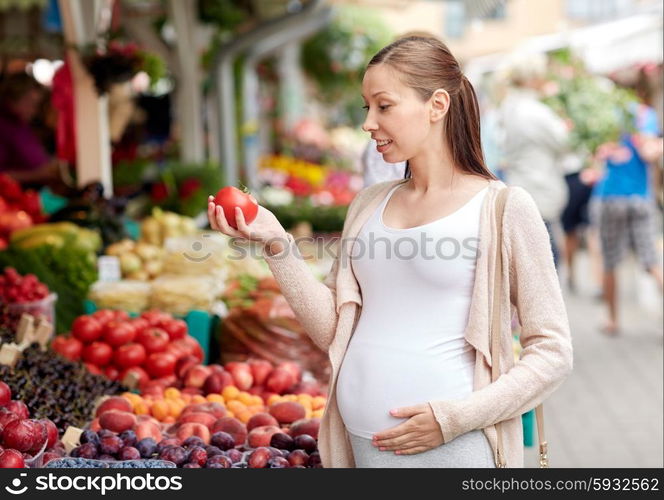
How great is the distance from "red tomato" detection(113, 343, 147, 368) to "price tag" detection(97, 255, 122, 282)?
4.25 feet

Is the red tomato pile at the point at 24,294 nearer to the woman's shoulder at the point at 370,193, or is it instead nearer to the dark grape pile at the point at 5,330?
the dark grape pile at the point at 5,330

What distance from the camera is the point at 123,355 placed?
407cm

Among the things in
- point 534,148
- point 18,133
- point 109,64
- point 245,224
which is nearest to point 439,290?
point 245,224

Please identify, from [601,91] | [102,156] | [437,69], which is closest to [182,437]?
[437,69]

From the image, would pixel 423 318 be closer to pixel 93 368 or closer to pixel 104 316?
pixel 93 368

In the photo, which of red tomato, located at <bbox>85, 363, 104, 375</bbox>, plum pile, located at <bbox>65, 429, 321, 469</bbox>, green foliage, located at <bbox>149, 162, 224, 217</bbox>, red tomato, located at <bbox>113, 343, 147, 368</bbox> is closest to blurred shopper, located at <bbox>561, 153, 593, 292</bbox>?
green foliage, located at <bbox>149, 162, 224, 217</bbox>

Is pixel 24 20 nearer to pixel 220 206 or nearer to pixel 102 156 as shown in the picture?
pixel 102 156

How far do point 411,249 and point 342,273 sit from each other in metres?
0.25

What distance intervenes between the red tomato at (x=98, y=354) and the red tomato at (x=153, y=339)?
0.49 ft

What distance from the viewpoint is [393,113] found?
206cm

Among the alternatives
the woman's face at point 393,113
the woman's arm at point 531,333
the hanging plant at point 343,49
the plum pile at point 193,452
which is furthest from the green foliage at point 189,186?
the hanging plant at point 343,49

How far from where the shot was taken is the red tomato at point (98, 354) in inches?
161

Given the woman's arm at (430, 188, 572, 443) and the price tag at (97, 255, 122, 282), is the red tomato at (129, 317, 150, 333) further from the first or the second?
the woman's arm at (430, 188, 572, 443)

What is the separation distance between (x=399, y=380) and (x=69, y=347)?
239 centimetres
